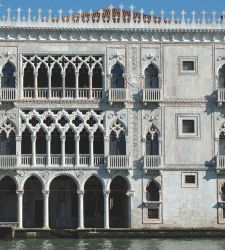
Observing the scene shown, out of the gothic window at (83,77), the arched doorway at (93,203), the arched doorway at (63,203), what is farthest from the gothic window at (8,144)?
the arched doorway at (93,203)

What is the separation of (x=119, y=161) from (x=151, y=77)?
4182mm

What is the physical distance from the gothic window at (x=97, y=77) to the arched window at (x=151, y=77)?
6.94 feet

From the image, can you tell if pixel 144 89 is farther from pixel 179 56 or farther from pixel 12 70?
pixel 12 70

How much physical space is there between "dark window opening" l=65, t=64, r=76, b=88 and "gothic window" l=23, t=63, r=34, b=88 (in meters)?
1.59

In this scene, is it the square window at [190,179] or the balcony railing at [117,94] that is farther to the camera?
the square window at [190,179]

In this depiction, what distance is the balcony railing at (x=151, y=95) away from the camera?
43125 mm

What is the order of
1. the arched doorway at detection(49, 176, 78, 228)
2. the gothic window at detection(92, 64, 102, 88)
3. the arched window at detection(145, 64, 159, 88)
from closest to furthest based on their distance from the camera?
1. the gothic window at detection(92, 64, 102, 88)
2. the arched window at detection(145, 64, 159, 88)
3. the arched doorway at detection(49, 176, 78, 228)

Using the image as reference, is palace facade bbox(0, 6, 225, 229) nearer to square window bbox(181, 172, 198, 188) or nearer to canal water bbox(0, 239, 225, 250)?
square window bbox(181, 172, 198, 188)

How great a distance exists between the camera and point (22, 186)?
141ft

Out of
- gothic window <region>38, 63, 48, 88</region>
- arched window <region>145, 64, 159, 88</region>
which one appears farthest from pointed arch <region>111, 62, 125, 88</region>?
gothic window <region>38, 63, 48, 88</region>

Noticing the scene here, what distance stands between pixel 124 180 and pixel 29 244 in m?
7.26

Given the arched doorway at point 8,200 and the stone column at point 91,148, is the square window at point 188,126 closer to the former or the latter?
the stone column at point 91,148

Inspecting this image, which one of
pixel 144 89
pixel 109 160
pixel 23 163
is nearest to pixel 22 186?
pixel 23 163

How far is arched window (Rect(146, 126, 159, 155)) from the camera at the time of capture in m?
43.5
